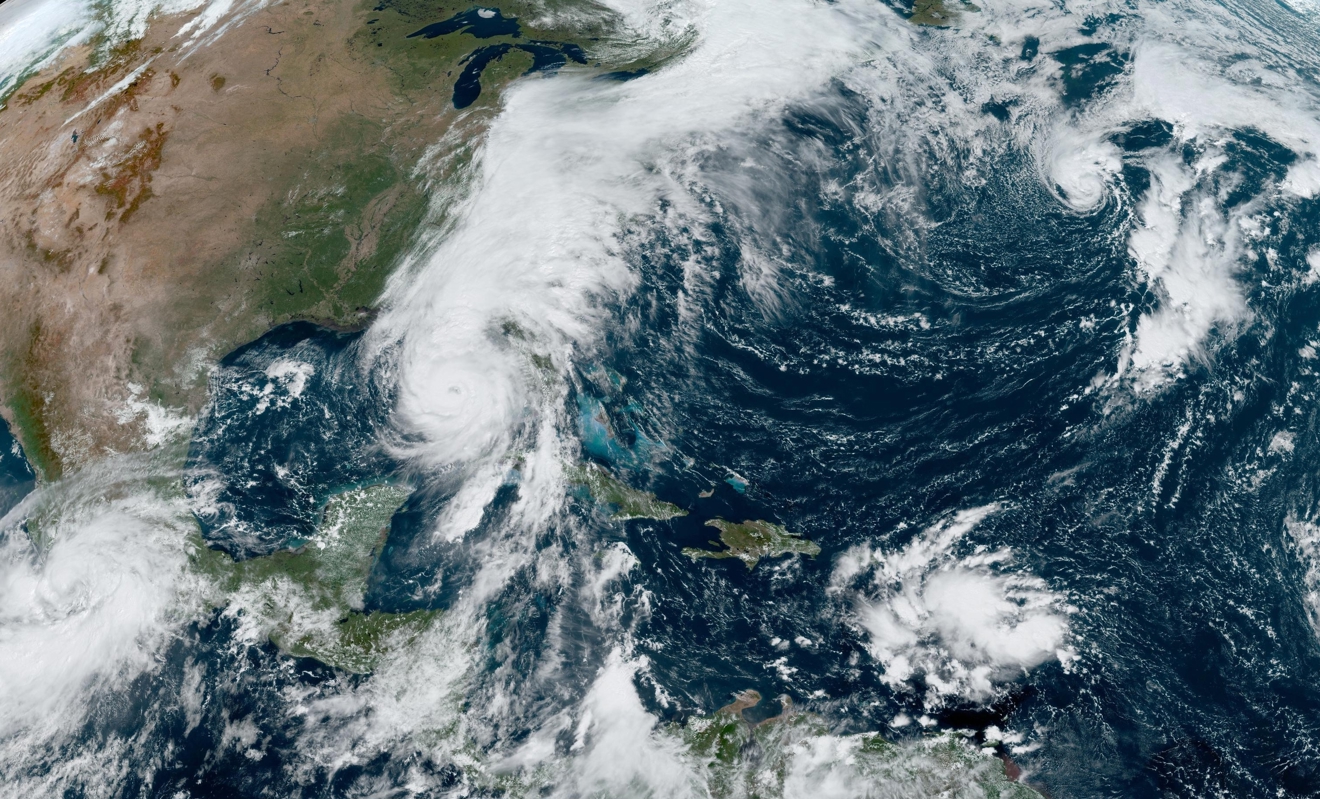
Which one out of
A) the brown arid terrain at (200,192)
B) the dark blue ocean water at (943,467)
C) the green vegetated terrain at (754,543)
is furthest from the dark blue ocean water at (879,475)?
the brown arid terrain at (200,192)

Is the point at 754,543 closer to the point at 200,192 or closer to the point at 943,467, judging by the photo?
the point at 943,467

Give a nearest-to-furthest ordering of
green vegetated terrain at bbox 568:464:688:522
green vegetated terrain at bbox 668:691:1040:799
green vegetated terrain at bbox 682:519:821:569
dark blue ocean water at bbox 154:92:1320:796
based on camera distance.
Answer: green vegetated terrain at bbox 668:691:1040:799
dark blue ocean water at bbox 154:92:1320:796
green vegetated terrain at bbox 682:519:821:569
green vegetated terrain at bbox 568:464:688:522

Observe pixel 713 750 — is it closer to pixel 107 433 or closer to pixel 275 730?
pixel 275 730

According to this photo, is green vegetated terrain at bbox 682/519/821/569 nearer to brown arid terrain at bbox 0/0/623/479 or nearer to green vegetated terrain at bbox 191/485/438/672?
green vegetated terrain at bbox 191/485/438/672

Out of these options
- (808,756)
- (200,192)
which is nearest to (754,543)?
(808,756)

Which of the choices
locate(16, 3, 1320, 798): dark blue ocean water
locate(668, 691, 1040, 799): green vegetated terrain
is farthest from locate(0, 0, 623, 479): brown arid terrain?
locate(668, 691, 1040, 799): green vegetated terrain

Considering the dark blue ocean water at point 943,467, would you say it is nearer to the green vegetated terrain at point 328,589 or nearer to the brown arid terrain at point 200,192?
the green vegetated terrain at point 328,589
